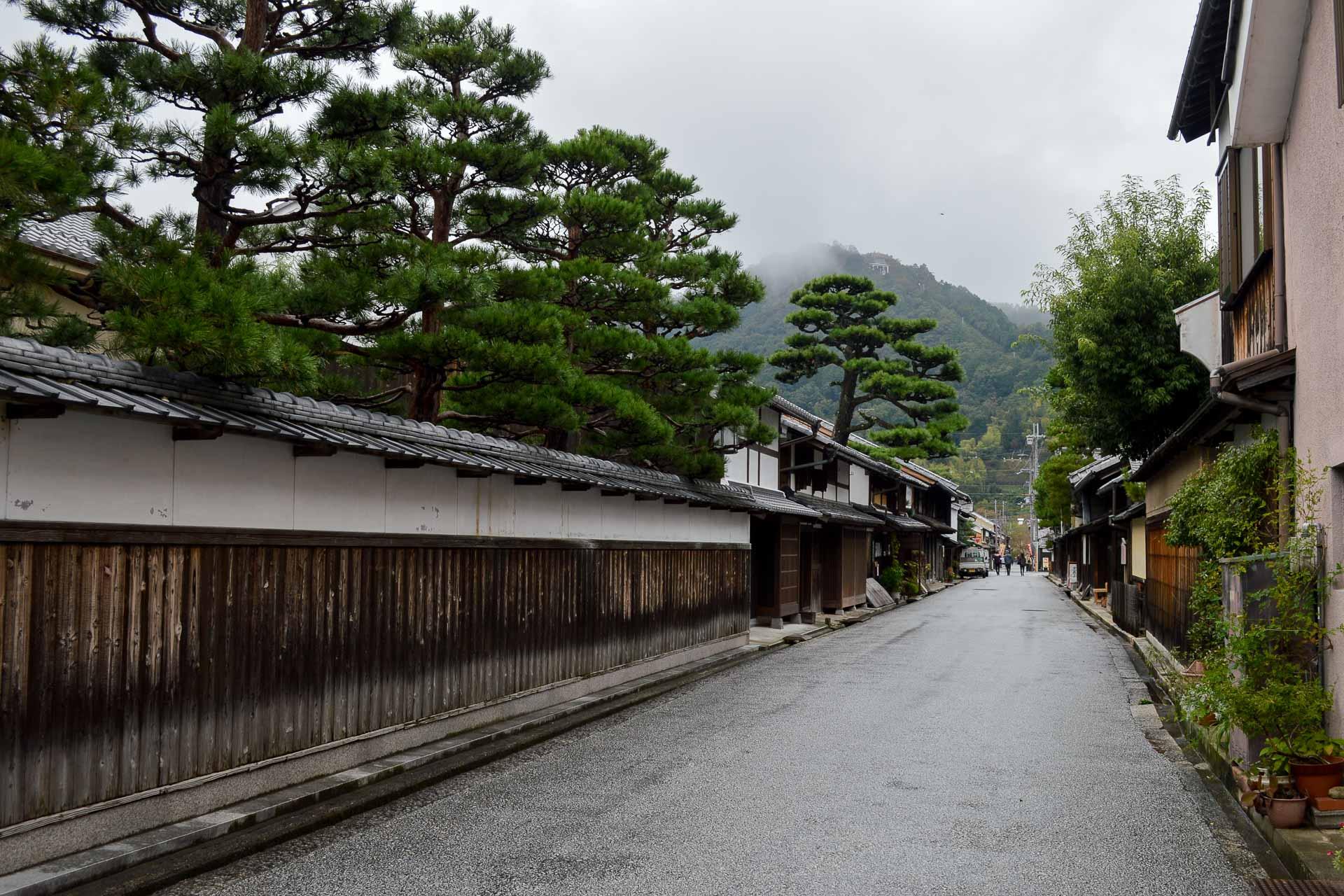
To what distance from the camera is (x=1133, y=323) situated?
765 inches

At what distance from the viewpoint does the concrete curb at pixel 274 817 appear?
20.4ft

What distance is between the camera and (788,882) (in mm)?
6461

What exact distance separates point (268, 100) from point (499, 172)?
14.5ft

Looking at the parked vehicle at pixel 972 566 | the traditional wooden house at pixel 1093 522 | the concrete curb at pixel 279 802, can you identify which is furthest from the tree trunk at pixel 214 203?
the parked vehicle at pixel 972 566

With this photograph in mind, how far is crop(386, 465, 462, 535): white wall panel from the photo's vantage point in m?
10.5

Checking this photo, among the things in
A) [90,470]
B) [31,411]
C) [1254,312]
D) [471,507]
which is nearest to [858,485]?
[1254,312]

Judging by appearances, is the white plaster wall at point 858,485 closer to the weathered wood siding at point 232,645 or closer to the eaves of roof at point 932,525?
the eaves of roof at point 932,525

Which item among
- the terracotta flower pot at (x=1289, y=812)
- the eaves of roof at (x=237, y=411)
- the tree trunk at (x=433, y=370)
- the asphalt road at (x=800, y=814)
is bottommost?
the asphalt road at (x=800, y=814)

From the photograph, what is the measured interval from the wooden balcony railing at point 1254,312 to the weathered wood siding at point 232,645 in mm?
8523

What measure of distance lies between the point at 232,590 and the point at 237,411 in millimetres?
1435

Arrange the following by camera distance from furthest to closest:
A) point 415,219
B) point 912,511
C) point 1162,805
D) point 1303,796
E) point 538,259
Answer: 1. point 912,511
2. point 538,259
3. point 415,219
4. point 1162,805
5. point 1303,796

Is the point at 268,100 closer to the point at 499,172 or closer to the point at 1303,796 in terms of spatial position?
the point at 499,172

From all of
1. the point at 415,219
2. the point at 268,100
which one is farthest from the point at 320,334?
the point at 268,100

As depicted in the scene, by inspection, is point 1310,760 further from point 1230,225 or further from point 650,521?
point 650,521
